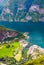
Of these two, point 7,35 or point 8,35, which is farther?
point 8,35

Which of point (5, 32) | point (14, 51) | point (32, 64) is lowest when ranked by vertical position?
point (5, 32)

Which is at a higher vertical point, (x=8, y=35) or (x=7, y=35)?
(x=7, y=35)

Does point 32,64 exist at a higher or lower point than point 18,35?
higher

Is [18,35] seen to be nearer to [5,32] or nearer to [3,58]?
[5,32]

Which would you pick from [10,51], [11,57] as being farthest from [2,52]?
[11,57]

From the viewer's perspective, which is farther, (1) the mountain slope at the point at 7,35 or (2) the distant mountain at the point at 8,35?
(1) the mountain slope at the point at 7,35

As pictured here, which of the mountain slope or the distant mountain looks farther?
the mountain slope

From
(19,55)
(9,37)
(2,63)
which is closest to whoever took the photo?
(2,63)

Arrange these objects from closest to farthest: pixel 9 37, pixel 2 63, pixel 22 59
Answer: pixel 2 63
pixel 22 59
pixel 9 37

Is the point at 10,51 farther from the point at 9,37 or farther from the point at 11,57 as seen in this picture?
the point at 9,37

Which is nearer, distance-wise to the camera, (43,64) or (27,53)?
(43,64)
